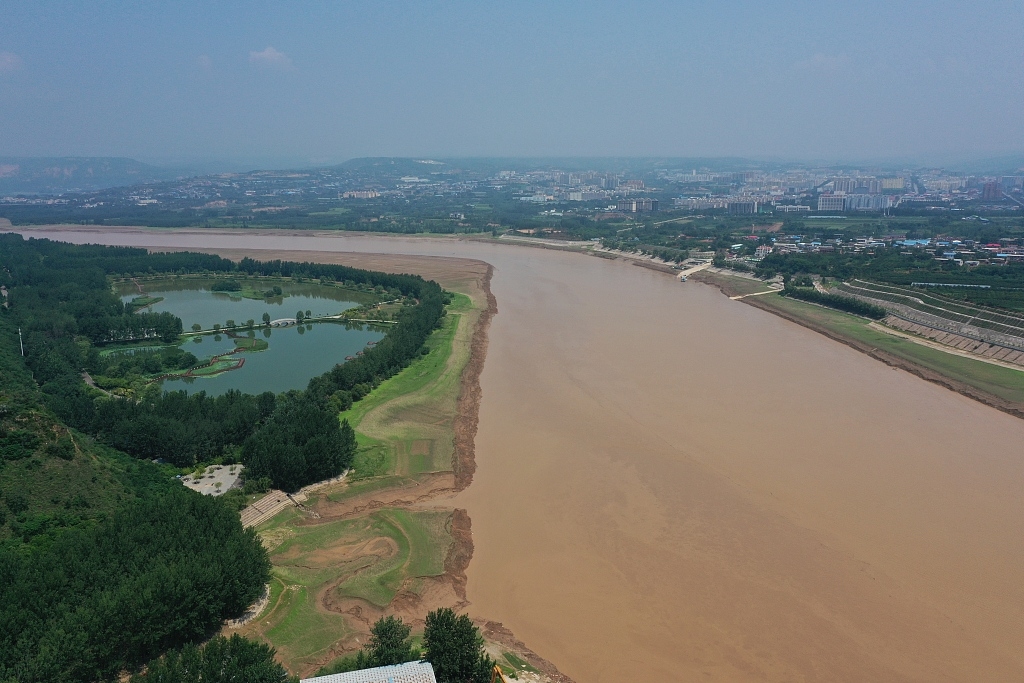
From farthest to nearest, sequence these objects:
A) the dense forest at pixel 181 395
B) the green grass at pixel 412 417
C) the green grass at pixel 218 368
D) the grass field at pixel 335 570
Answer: the green grass at pixel 218 368
the green grass at pixel 412 417
the dense forest at pixel 181 395
the grass field at pixel 335 570

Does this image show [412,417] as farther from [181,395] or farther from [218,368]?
[218,368]

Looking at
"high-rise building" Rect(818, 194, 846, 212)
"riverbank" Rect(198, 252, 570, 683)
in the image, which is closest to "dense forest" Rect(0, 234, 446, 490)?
"riverbank" Rect(198, 252, 570, 683)

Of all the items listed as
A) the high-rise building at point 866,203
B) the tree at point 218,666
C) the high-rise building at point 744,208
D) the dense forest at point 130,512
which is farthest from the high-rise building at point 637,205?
the tree at point 218,666

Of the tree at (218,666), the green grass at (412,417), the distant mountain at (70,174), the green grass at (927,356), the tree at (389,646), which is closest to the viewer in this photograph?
the tree at (218,666)

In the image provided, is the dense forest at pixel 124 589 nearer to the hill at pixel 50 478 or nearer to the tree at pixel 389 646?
the hill at pixel 50 478

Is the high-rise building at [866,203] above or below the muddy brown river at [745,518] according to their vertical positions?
below

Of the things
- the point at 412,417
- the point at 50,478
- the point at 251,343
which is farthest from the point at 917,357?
the point at 50,478
